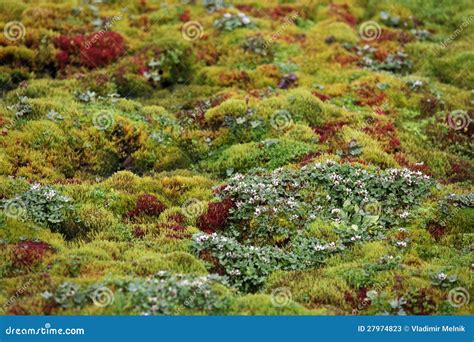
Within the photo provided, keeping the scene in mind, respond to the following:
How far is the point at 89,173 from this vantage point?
17578 mm

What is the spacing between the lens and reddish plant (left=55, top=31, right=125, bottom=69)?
22.8m

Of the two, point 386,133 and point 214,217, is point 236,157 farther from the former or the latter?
point 386,133

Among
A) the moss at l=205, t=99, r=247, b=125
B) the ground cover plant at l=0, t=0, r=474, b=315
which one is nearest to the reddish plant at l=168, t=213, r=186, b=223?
the ground cover plant at l=0, t=0, r=474, b=315

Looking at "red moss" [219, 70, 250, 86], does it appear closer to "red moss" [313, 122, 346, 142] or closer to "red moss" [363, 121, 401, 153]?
"red moss" [313, 122, 346, 142]

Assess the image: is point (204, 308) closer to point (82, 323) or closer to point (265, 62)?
point (82, 323)

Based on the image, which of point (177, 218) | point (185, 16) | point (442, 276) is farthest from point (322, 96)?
point (442, 276)

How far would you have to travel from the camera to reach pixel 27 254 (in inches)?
520

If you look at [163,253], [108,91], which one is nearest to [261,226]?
[163,253]

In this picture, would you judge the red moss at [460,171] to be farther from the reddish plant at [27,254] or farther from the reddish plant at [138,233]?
the reddish plant at [27,254]

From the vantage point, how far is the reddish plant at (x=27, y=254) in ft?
43.0

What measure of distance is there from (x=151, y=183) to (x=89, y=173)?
1979mm

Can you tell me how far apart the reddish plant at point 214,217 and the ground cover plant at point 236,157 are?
38 mm

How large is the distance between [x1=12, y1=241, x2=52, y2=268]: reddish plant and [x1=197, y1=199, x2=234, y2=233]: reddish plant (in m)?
3.40

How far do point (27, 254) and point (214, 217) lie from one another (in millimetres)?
4133
